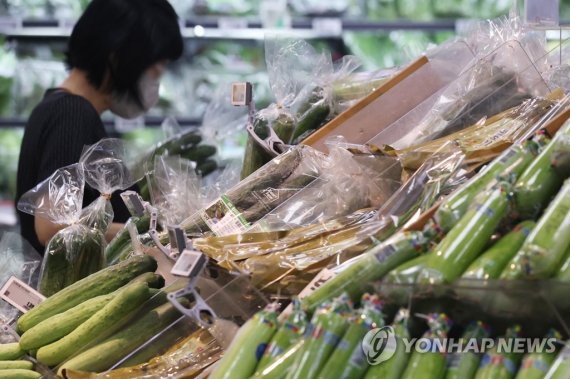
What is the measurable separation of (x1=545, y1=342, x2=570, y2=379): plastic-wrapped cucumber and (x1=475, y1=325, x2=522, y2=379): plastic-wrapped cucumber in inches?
2.3

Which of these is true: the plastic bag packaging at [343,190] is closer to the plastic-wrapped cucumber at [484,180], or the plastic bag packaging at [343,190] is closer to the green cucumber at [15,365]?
the plastic-wrapped cucumber at [484,180]

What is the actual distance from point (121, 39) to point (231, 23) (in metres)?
1.65

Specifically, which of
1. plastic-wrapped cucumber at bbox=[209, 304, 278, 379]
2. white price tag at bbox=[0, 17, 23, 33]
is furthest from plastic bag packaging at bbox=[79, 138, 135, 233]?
white price tag at bbox=[0, 17, 23, 33]

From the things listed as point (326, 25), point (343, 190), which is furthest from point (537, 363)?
point (326, 25)

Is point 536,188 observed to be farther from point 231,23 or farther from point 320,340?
point 231,23

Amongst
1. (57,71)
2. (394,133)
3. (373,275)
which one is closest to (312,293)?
(373,275)

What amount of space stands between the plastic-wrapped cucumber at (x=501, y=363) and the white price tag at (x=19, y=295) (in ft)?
3.98

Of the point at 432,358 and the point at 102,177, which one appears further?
the point at 102,177

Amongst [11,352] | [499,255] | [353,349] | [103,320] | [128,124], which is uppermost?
[499,255]

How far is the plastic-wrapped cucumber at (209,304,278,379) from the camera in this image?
50.6 inches

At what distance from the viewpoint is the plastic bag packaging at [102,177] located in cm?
230

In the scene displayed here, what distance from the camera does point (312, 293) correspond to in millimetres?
1377

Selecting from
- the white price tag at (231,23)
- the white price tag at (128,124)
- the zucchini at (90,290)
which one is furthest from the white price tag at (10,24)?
the zucchini at (90,290)

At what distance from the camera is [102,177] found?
231 centimetres
